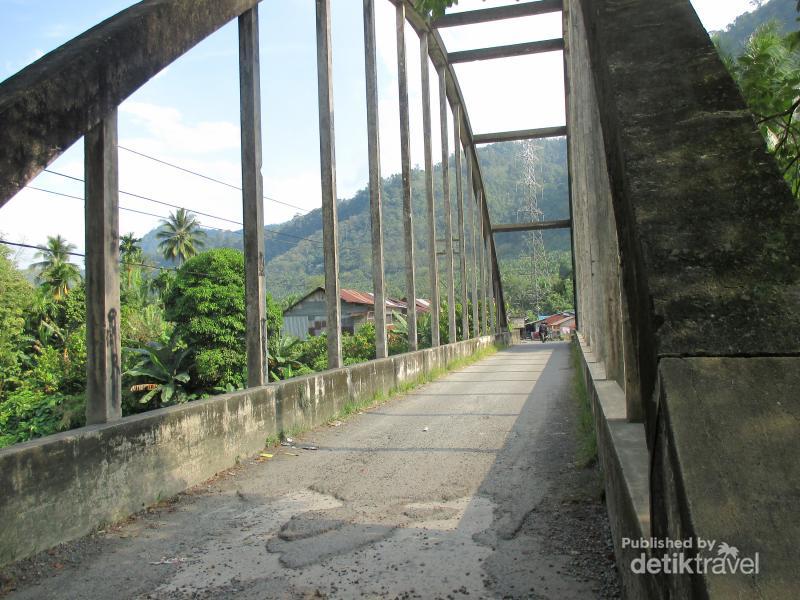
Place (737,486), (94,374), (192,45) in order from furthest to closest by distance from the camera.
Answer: (192,45), (94,374), (737,486)

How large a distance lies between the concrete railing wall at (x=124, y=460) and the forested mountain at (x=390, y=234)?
69.5 meters

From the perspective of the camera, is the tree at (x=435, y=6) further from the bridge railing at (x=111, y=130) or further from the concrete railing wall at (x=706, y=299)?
the concrete railing wall at (x=706, y=299)

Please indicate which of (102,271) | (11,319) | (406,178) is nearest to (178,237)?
(11,319)

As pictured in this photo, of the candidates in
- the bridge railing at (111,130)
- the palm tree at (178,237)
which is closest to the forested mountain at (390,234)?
the palm tree at (178,237)

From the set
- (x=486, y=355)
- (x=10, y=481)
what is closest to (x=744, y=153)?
(x=10, y=481)

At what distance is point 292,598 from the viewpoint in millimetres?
2629

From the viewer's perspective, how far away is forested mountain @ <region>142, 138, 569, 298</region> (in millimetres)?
88062

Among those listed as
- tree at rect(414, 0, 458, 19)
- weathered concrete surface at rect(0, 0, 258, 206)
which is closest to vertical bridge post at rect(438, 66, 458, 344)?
weathered concrete surface at rect(0, 0, 258, 206)

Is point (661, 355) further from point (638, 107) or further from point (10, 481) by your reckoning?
point (10, 481)

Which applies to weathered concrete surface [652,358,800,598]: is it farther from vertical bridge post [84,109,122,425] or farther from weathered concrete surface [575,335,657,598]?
vertical bridge post [84,109,122,425]

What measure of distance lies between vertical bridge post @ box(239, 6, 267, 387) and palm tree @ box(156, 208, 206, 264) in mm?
55789

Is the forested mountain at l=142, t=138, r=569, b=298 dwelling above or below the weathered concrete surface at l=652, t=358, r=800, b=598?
above

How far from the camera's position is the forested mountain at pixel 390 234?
3467 inches

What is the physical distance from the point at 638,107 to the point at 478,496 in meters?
2.92
